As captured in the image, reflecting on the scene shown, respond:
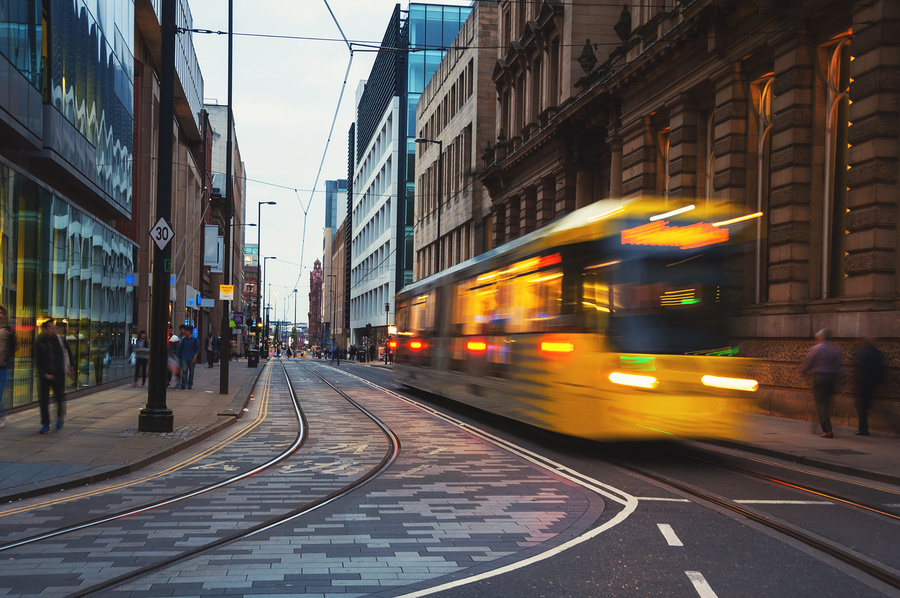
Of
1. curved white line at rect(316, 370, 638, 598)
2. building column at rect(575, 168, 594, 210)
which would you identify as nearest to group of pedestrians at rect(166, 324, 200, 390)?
curved white line at rect(316, 370, 638, 598)

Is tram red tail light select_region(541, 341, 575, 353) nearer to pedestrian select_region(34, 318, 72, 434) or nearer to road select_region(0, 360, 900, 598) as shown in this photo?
road select_region(0, 360, 900, 598)

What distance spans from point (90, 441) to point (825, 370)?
11434 millimetres

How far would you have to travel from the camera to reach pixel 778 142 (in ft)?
64.5

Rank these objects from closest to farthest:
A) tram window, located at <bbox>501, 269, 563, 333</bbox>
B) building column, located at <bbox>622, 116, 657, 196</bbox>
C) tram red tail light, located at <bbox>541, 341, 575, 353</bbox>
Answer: tram red tail light, located at <bbox>541, 341, 575, 353</bbox>, tram window, located at <bbox>501, 269, 563, 333</bbox>, building column, located at <bbox>622, 116, 657, 196</bbox>

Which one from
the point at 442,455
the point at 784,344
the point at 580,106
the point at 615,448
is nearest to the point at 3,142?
the point at 442,455

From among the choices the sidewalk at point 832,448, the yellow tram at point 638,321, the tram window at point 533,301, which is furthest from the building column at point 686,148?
the yellow tram at point 638,321

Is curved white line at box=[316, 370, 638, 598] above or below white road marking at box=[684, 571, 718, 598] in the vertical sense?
below

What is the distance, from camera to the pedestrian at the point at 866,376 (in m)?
14.3

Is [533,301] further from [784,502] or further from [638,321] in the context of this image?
[784,502]

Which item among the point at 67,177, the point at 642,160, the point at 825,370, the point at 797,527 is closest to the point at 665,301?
the point at 797,527

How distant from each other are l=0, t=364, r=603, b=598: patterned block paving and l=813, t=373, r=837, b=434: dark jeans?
5.88 m

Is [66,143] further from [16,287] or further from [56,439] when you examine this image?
[56,439]

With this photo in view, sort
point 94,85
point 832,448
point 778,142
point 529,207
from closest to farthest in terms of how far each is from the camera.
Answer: point 832,448
point 778,142
point 94,85
point 529,207

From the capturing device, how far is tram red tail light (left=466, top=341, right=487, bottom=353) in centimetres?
1661
